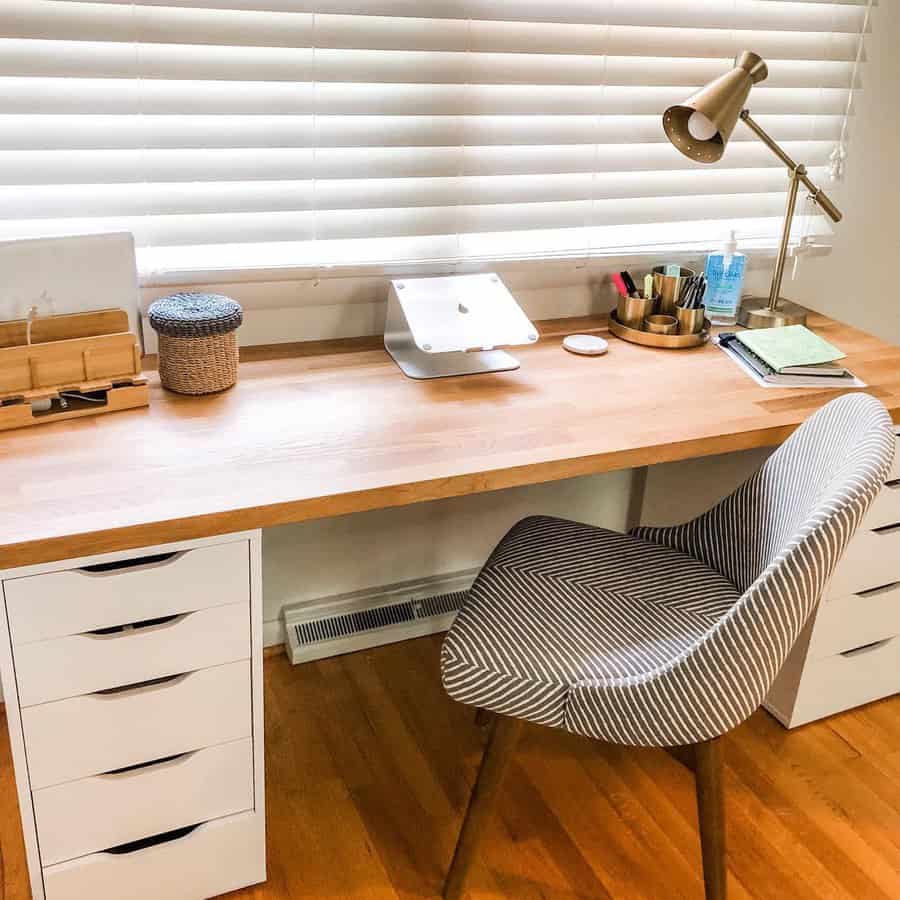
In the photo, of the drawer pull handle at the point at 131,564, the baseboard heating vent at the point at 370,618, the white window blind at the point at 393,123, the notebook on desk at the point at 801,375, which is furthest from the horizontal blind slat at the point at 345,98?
the baseboard heating vent at the point at 370,618

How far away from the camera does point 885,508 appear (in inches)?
73.3

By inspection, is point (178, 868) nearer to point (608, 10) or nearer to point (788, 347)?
point (788, 347)

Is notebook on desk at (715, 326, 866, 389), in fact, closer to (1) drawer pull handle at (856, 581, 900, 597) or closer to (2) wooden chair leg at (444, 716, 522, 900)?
(1) drawer pull handle at (856, 581, 900, 597)

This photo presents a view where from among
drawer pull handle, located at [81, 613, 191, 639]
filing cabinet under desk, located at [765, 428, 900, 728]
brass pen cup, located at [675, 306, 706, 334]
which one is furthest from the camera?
brass pen cup, located at [675, 306, 706, 334]

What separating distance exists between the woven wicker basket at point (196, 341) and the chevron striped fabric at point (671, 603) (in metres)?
0.54

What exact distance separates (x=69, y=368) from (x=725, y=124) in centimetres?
118

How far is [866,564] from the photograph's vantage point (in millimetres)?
1900

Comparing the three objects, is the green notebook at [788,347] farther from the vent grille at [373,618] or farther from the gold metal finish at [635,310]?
the vent grille at [373,618]

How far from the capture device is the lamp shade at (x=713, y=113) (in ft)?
Answer: 5.81

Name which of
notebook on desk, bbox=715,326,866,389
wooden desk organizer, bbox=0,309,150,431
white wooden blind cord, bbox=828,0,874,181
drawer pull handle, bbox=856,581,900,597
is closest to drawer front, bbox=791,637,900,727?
drawer pull handle, bbox=856,581,900,597

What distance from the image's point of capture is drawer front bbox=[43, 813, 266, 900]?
4.76 ft

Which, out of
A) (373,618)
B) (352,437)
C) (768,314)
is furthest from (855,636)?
(352,437)

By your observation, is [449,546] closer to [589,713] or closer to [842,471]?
[589,713]

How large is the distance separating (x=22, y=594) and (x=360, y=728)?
0.90 meters
